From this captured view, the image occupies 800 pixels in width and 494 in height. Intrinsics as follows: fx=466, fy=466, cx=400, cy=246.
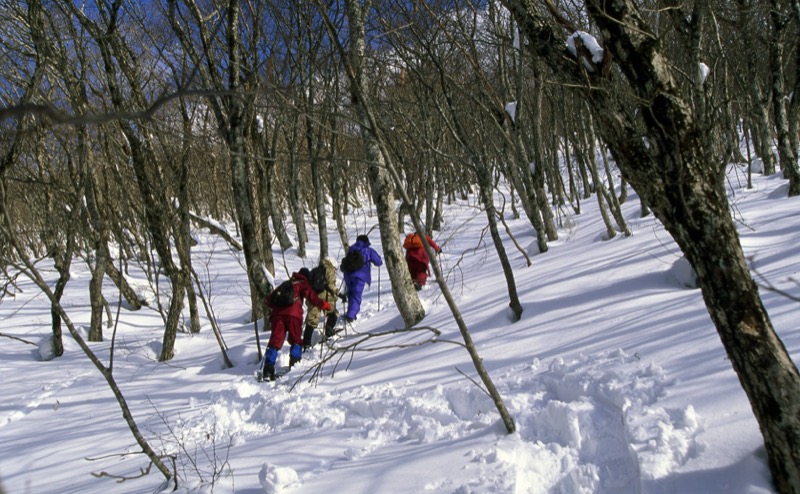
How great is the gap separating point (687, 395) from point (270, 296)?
4.83 metres

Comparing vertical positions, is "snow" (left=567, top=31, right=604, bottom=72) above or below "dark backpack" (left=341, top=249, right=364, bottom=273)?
above

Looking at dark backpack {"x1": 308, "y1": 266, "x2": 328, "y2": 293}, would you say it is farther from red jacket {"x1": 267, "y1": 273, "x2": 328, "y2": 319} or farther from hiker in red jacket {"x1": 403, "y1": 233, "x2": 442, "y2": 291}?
hiker in red jacket {"x1": 403, "y1": 233, "x2": 442, "y2": 291}

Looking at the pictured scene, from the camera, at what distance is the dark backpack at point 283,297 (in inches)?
237

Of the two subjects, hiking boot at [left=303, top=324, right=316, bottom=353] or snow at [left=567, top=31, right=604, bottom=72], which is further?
hiking boot at [left=303, top=324, right=316, bottom=353]

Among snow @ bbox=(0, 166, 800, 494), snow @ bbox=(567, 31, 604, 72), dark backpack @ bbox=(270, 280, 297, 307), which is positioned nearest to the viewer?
snow @ bbox=(567, 31, 604, 72)

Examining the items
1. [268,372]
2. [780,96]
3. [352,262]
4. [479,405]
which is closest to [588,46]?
[479,405]

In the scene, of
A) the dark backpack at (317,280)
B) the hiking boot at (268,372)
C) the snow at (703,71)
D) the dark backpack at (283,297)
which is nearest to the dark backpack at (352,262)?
the dark backpack at (317,280)

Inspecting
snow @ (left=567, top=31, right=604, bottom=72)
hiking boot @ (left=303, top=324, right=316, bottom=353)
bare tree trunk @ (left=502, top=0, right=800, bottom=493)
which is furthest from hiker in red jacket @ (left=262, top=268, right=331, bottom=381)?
bare tree trunk @ (left=502, top=0, right=800, bottom=493)

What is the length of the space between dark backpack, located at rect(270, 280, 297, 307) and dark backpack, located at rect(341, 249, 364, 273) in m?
1.30

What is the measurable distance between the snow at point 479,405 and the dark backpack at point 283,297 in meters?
0.88

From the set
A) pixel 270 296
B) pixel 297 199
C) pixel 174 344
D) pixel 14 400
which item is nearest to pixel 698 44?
pixel 270 296

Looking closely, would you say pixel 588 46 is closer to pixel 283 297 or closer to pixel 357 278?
pixel 283 297

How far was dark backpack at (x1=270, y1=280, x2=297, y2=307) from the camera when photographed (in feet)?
19.7

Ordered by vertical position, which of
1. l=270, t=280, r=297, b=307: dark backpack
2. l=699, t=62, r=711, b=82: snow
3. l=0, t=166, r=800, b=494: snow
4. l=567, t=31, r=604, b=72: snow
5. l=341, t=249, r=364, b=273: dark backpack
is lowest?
l=0, t=166, r=800, b=494: snow
